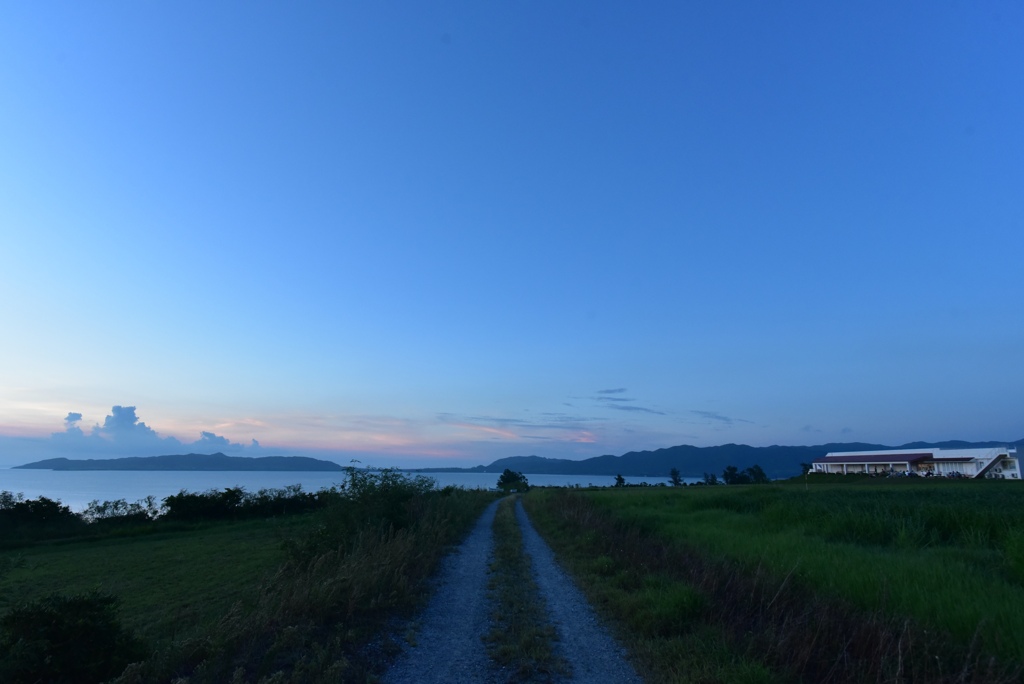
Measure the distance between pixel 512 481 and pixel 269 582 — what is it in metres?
81.3

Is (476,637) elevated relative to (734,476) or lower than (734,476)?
elevated

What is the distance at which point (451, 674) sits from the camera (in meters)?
6.42

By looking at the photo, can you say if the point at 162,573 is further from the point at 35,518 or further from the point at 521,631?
the point at 35,518

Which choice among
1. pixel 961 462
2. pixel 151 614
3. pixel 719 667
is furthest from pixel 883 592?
pixel 961 462

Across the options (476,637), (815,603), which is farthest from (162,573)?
(815,603)

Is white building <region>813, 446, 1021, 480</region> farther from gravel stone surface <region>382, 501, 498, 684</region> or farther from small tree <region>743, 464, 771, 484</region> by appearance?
gravel stone surface <region>382, 501, 498, 684</region>

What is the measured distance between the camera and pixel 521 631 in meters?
7.95

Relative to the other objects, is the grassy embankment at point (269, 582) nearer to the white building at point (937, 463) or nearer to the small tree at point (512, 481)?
the small tree at point (512, 481)

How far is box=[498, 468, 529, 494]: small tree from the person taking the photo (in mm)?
81438

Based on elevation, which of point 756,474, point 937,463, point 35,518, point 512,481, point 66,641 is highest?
point 66,641

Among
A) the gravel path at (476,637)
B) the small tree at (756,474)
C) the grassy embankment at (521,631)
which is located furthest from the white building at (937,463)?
the gravel path at (476,637)

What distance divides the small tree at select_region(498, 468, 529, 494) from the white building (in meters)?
54.6

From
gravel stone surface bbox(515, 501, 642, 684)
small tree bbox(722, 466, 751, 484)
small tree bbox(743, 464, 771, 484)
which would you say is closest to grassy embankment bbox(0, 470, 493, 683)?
gravel stone surface bbox(515, 501, 642, 684)

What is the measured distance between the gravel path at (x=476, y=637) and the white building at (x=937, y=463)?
90.3 metres
